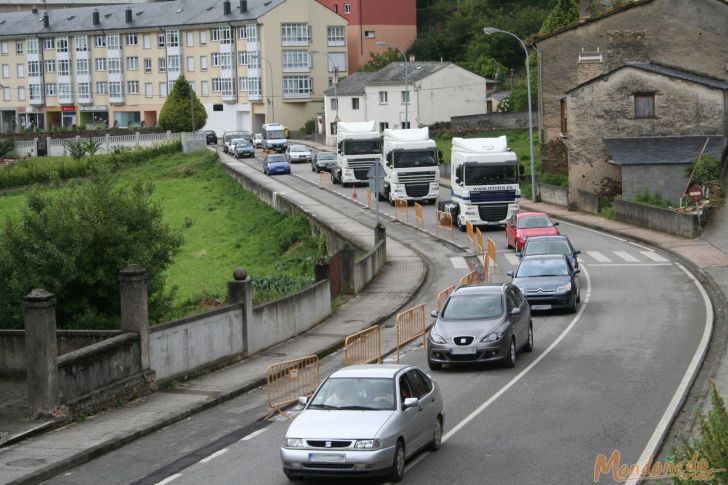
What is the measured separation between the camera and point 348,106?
100 meters

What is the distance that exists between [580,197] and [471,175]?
10.9 m

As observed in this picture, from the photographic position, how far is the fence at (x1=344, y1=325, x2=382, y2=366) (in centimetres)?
2477

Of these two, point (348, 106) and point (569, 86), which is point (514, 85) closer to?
point (348, 106)

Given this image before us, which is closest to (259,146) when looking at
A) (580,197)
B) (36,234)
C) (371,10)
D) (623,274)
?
(371,10)

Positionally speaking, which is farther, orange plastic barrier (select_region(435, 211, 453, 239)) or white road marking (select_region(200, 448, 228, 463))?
orange plastic barrier (select_region(435, 211, 453, 239))

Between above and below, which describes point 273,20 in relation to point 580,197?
above

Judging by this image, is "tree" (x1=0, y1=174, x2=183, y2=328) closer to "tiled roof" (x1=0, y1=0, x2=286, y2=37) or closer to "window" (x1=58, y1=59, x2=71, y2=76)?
"tiled roof" (x1=0, y1=0, x2=286, y2=37)

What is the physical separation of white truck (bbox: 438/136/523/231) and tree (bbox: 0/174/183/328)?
67.1ft

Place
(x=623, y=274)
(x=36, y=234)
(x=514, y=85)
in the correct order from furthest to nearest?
(x=514, y=85)
(x=623, y=274)
(x=36, y=234)

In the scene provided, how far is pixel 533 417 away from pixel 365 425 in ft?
15.3

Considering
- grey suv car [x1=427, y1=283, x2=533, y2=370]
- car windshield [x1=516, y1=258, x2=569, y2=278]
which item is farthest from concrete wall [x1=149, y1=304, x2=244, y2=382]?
car windshield [x1=516, y1=258, x2=569, y2=278]

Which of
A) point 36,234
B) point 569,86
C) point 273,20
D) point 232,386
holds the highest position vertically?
point 273,20

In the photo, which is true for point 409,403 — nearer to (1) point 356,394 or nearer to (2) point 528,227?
(1) point 356,394

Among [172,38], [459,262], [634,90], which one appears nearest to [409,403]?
[459,262]
